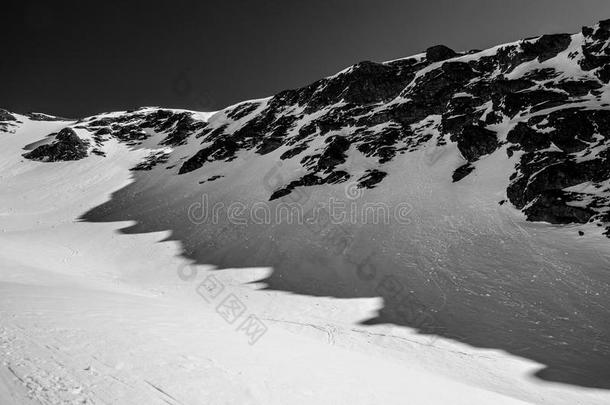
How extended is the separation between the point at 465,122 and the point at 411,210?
1825 cm

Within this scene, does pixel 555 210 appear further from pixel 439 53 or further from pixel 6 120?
pixel 6 120

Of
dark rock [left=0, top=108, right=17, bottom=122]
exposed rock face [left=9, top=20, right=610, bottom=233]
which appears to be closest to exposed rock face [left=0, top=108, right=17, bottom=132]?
dark rock [left=0, top=108, right=17, bottom=122]

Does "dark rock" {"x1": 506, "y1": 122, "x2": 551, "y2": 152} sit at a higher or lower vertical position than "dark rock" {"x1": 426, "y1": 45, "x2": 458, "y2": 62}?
lower

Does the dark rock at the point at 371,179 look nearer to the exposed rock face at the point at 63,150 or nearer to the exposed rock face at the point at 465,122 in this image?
the exposed rock face at the point at 465,122

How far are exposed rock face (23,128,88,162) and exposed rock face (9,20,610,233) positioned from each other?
1.37ft

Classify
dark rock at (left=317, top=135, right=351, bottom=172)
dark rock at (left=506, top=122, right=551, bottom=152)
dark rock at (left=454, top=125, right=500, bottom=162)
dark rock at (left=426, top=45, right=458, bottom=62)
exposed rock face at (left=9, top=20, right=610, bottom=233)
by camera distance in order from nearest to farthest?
exposed rock face at (left=9, top=20, right=610, bottom=233)
dark rock at (left=506, top=122, right=551, bottom=152)
dark rock at (left=454, top=125, right=500, bottom=162)
dark rock at (left=317, top=135, right=351, bottom=172)
dark rock at (left=426, top=45, right=458, bottom=62)

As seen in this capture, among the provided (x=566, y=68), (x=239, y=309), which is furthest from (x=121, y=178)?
(x=566, y=68)

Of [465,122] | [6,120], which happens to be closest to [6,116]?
[6,120]

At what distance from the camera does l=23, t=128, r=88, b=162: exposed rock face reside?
74.7 metres

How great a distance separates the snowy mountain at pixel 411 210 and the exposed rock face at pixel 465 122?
0.22m

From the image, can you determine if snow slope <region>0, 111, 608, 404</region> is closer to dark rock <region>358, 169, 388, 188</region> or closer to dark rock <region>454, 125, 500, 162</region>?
dark rock <region>358, 169, 388, 188</region>

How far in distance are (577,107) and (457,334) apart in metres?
29.2

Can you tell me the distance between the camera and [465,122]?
4178 centimetres

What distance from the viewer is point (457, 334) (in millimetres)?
14508
